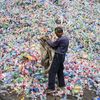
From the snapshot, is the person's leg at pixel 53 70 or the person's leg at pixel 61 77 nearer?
the person's leg at pixel 53 70

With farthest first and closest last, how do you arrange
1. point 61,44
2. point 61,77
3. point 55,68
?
point 61,77 < point 55,68 < point 61,44

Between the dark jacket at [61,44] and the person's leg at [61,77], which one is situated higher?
the dark jacket at [61,44]

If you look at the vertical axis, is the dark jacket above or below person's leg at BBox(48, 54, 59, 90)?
above

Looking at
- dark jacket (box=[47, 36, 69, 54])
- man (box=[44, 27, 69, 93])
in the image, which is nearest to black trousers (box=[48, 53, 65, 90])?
man (box=[44, 27, 69, 93])

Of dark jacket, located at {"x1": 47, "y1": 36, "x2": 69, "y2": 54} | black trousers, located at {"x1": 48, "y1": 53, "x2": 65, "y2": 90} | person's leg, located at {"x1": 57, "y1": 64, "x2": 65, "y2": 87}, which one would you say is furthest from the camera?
person's leg, located at {"x1": 57, "y1": 64, "x2": 65, "y2": 87}

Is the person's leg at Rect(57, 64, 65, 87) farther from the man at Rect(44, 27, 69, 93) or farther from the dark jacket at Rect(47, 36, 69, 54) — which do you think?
the dark jacket at Rect(47, 36, 69, 54)

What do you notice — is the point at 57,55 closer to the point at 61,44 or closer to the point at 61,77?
the point at 61,44

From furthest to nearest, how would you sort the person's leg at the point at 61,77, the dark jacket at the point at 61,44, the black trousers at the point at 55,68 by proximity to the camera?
1. the person's leg at the point at 61,77
2. the black trousers at the point at 55,68
3. the dark jacket at the point at 61,44

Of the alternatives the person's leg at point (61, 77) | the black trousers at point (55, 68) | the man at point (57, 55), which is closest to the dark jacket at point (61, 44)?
the man at point (57, 55)

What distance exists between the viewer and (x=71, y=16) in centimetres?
1659

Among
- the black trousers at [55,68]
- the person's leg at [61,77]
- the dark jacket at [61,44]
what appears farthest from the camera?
the person's leg at [61,77]

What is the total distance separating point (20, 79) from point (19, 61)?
100 cm

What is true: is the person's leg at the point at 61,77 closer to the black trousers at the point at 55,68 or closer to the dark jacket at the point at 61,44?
the black trousers at the point at 55,68

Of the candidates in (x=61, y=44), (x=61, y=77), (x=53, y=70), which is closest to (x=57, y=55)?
(x=61, y=44)
